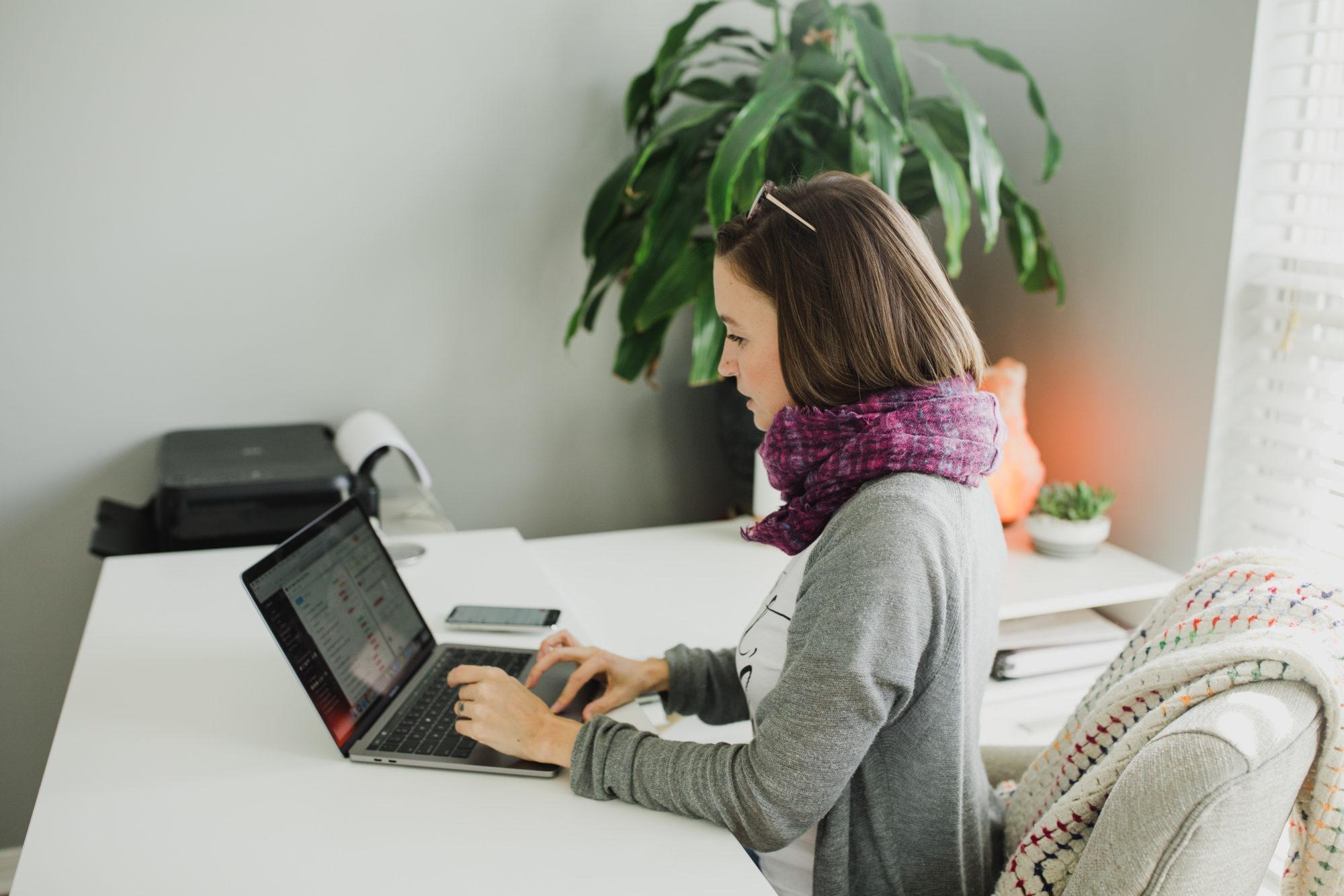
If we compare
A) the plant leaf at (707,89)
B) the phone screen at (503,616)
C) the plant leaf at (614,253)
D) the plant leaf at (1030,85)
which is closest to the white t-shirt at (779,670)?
the phone screen at (503,616)

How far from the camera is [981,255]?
2.37 m

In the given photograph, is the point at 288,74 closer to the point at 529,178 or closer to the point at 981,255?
the point at 529,178

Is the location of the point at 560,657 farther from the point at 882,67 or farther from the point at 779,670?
the point at 882,67

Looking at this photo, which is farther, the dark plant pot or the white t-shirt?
the dark plant pot

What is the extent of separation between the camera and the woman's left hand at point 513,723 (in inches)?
41.6

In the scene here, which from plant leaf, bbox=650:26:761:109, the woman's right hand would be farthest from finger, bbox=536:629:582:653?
plant leaf, bbox=650:26:761:109

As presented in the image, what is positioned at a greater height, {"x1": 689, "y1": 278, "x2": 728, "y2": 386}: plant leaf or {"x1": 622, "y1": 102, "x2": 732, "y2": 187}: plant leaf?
{"x1": 622, "y1": 102, "x2": 732, "y2": 187}: plant leaf

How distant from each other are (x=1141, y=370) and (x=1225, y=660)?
1.14m

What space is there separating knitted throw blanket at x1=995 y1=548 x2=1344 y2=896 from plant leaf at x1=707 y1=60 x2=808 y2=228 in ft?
2.96

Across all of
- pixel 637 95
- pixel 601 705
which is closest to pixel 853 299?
pixel 601 705

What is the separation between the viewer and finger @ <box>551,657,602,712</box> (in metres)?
1.18

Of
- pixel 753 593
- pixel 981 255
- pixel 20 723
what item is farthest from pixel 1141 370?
pixel 20 723

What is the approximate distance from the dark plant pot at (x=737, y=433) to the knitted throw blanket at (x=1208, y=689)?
105cm

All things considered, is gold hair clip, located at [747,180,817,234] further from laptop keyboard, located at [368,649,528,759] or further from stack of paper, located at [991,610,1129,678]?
stack of paper, located at [991,610,1129,678]
